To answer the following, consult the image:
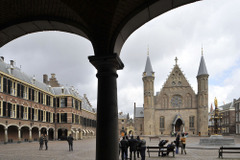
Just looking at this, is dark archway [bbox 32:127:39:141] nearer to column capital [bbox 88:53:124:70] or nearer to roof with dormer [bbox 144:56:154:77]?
roof with dormer [bbox 144:56:154:77]

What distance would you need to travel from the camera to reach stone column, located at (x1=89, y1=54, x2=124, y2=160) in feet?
16.3

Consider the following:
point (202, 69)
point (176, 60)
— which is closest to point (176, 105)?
point (202, 69)

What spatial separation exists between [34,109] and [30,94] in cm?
231

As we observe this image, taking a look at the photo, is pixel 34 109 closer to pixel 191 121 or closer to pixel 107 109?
pixel 107 109

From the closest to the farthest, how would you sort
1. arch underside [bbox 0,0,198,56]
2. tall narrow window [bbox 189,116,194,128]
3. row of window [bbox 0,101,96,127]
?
arch underside [bbox 0,0,198,56], row of window [bbox 0,101,96,127], tall narrow window [bbox 189,116,194,128]

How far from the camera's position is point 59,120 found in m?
39.8

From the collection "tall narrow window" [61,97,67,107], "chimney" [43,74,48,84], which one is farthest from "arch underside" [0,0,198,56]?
"chimney" [43,74,48,84]

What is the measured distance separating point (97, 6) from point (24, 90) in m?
29.2

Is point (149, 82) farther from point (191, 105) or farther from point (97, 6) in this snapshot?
point (97, 6)

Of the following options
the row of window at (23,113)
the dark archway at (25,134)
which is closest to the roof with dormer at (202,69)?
the row of window at (23,113)

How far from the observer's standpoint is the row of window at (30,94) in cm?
2756

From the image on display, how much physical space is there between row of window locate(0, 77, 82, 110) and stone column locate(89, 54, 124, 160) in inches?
975

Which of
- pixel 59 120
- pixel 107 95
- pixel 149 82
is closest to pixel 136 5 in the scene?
pixel 107 95

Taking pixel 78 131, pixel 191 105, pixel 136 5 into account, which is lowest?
pixel 78 131
